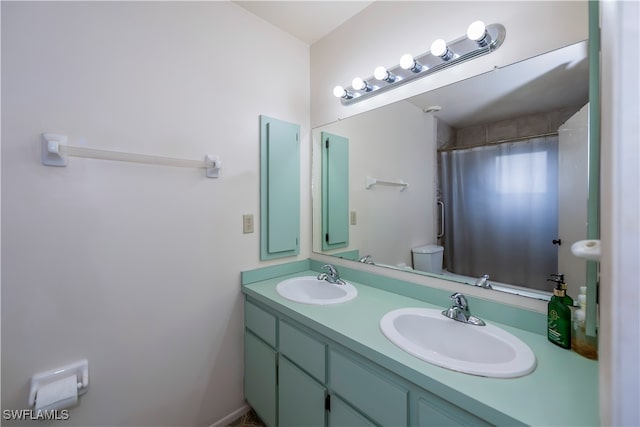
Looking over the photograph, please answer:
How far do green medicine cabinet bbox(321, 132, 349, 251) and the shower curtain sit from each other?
65 cm

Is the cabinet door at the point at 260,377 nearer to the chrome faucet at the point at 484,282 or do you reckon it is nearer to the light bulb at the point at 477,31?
the chrome faucet at the point at 484,282

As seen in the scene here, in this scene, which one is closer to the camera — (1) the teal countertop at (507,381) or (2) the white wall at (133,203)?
(1) the teal countertop at (507,381)

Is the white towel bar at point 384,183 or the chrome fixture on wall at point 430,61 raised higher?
the chrome fixture on wall at point 430,61

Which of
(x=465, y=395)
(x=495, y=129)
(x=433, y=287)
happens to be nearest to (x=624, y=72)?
(x=465, y=395)

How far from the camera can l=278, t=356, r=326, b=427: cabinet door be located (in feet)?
3.82

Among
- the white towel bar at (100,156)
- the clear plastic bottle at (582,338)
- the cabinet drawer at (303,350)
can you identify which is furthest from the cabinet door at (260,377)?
the clear plastic bottle at (582,338)

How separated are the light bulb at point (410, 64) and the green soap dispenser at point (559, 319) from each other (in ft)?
3.73

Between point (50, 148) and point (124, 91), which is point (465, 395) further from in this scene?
point (124, 91)

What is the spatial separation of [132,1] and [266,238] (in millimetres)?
1386

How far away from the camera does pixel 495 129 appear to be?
1.21m

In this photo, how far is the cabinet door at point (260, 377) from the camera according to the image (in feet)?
4.71

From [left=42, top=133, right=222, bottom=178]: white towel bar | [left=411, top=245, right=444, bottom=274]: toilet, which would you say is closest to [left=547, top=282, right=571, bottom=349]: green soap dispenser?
[left=411, top=245, right=444, bottom=274]: toilet

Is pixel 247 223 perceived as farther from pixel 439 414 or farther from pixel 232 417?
pixel 439 414

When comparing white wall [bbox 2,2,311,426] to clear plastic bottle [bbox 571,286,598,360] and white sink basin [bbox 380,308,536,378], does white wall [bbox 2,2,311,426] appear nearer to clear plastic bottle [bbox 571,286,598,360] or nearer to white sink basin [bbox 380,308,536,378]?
white sink basin [bbox 380,308,536,378]
